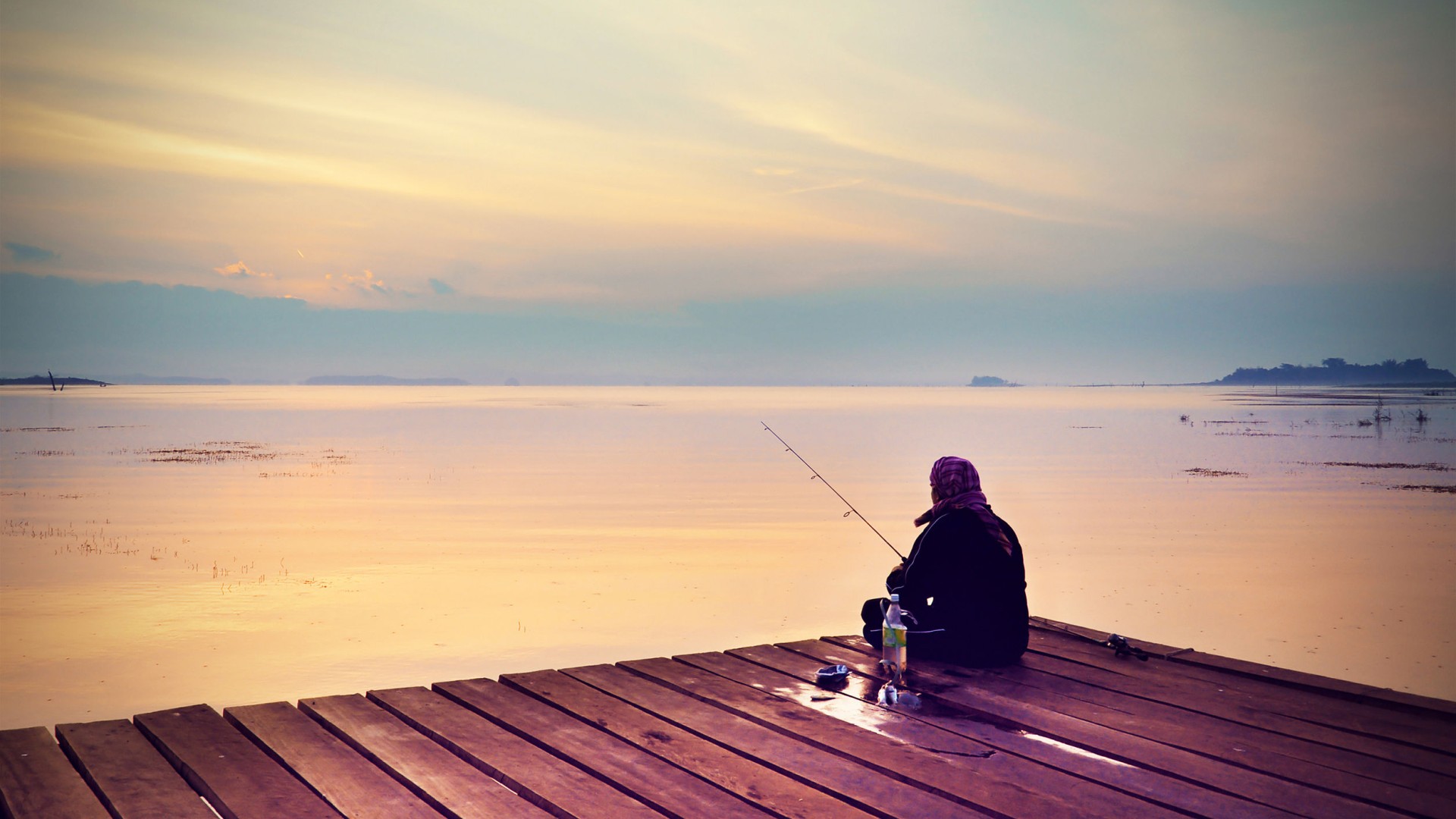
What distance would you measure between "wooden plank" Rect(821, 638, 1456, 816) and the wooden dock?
0.01 meters

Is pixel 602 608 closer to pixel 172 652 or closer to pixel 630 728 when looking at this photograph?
pixel 172 652

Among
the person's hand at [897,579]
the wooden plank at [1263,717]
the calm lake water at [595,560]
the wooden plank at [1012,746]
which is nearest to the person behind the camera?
the wooden plank at [1012,746]

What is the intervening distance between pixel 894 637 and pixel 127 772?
146 inches

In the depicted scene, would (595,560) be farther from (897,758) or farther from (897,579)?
(897,758)

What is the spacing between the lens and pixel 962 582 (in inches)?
233

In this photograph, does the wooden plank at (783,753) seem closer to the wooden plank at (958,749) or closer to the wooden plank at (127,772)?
the wooden plank at (958,749)

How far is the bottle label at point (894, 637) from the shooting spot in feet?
18.7

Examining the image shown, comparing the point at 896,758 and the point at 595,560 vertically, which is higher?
the point at 896,758

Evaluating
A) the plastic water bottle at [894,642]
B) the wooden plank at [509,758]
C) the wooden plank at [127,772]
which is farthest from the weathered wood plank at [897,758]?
the wooden plank at [127,772]

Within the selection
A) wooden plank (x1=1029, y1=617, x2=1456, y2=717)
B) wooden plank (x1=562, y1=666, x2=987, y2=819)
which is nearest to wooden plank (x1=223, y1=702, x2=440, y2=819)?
wooden plank (x1=562, y1=666, x2=987, y2=819)

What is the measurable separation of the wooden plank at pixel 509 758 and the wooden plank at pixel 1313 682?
382cm

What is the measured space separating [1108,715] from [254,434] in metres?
46.4

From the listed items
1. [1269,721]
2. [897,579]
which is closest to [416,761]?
[897,579]

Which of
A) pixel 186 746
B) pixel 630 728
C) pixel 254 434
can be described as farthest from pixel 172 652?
pixel 254 434
